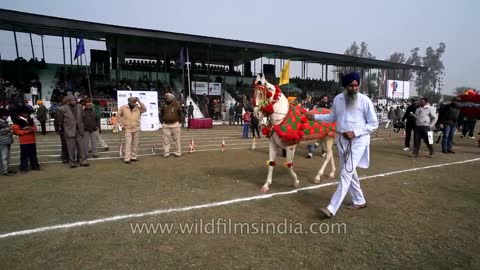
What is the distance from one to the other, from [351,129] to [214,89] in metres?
26.8

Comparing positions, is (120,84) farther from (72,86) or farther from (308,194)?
(308,194)

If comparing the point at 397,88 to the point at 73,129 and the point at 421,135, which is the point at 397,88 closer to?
the point at 421,135

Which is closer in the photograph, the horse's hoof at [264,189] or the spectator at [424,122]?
the horse's hoof at [264,189]

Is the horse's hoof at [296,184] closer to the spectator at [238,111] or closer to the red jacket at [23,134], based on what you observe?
the red jacket at [23,134]

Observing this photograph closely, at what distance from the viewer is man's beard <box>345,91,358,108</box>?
503 centimetres

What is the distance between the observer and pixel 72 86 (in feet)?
83.9

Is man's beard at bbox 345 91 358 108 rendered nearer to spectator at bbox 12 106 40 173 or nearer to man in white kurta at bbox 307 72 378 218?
man in white kurta at bbox 307 72 378 218

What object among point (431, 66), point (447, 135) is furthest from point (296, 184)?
point (431, 66)

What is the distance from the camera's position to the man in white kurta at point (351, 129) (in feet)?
16.2

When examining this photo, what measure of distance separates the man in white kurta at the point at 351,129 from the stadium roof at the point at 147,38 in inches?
916

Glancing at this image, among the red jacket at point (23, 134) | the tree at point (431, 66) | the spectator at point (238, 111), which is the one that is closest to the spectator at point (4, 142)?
the red jacket at point (23, 134)

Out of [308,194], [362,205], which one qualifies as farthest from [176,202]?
[362,205]

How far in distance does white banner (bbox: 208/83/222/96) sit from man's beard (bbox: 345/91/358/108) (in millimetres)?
26338

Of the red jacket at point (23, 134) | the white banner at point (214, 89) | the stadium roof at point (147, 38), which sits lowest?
Answer: the red jacket at point (23, 134)
